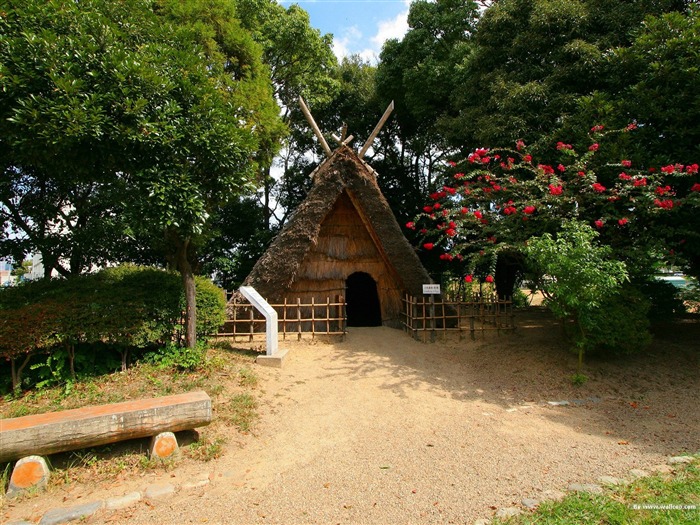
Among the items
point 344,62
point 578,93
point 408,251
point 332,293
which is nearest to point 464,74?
point 578,93

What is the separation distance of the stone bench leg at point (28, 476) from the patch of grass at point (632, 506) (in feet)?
13.9

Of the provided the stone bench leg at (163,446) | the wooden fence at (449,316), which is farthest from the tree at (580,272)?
the stone bench leg at (163,446)

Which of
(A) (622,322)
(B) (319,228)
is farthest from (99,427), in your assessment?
(A) (622,322)

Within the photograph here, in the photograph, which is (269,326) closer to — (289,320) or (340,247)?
(289,320)

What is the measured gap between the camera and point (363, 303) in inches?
543

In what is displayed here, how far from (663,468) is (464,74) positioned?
36.1ft

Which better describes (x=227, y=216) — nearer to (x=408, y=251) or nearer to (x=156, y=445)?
(x=408, y=251)

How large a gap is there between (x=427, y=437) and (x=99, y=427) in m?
3.68

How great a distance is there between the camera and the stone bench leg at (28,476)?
3756 mm

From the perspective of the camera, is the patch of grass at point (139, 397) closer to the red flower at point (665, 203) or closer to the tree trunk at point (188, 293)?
the tree trunk at point (188, 293)

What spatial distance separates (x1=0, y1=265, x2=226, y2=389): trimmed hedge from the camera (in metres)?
5.41

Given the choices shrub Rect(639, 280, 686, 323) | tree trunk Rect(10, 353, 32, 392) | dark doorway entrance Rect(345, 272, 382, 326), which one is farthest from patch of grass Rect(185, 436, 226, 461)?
shrub Rect(639, 280, 686, 323)

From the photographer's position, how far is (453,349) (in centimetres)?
878

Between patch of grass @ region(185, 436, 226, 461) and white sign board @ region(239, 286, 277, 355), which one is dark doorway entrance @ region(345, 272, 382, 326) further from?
patch of grass @ region(185, 436, 226, 461)
